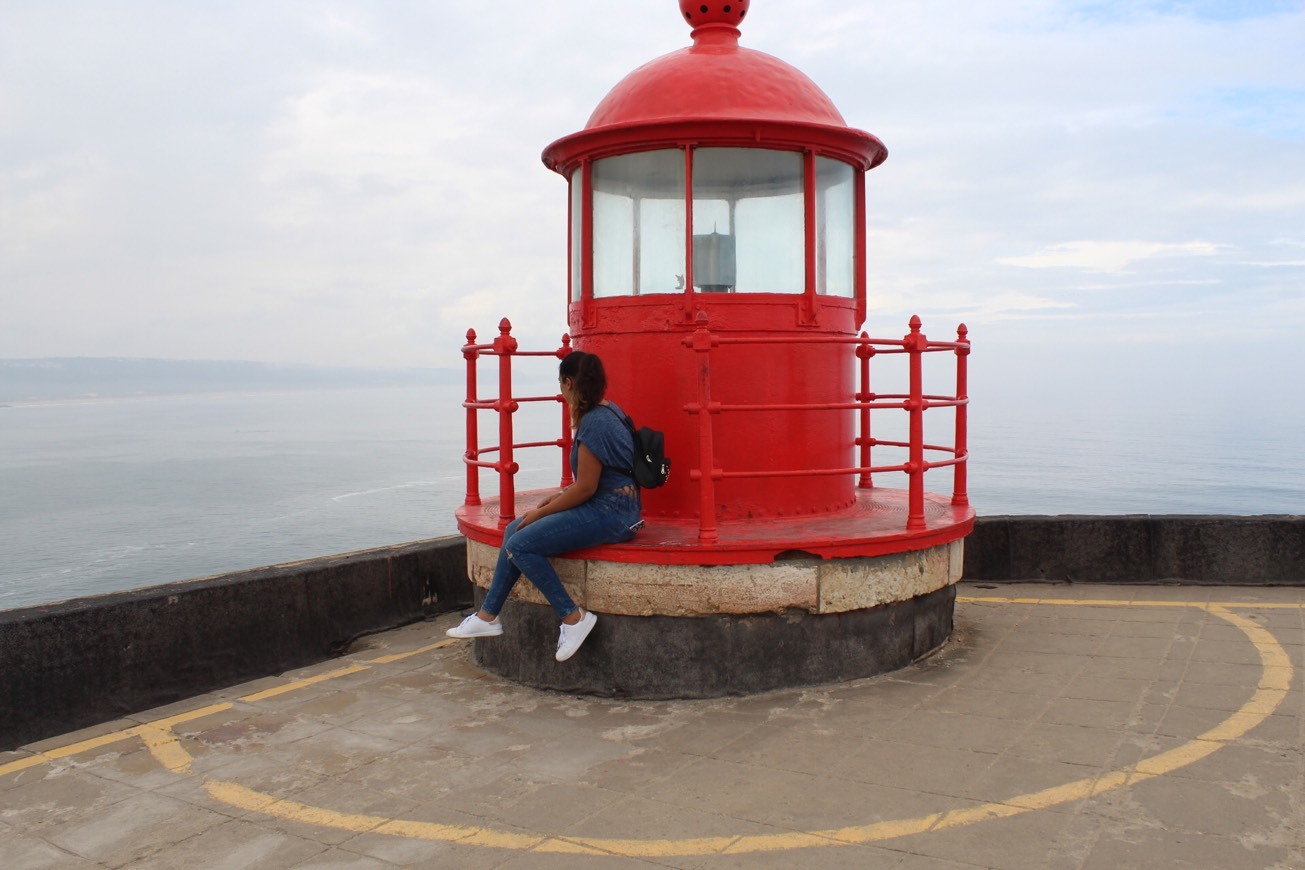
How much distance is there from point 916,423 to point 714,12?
291 cm

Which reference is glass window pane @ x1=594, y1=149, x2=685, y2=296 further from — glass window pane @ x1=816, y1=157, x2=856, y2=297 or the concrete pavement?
the concrete pavement

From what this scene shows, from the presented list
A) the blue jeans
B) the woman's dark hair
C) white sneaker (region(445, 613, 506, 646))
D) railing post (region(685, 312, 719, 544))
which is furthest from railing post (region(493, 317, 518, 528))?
railing post (region(685, 312, 719, 544))

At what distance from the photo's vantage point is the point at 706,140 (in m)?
5.96

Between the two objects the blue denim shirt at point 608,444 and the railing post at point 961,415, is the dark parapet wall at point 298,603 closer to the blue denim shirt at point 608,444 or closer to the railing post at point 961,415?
the railing post at point 961,415

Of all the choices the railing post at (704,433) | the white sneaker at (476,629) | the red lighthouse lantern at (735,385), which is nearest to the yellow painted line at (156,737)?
the white sneaker at (476,629)

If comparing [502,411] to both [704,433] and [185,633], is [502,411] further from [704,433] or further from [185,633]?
[185,633]

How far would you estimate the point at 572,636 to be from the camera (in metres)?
5.42

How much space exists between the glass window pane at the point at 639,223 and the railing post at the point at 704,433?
847 millimetres

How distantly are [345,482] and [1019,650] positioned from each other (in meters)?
51.3

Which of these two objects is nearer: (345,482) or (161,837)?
(161,837)

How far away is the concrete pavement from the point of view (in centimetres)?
366

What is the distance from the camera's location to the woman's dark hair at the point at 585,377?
532cm

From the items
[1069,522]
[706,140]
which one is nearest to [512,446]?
[706,140]

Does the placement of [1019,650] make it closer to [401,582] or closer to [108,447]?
[401,582]
